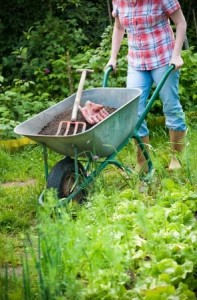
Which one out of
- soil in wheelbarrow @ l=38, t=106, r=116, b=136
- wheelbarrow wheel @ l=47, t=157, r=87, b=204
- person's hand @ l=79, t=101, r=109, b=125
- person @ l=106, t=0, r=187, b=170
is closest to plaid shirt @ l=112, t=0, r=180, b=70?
person @ l=106, t=0, r=187, b=170

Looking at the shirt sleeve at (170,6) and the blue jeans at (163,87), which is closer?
the shirt sleeve at (170,6)

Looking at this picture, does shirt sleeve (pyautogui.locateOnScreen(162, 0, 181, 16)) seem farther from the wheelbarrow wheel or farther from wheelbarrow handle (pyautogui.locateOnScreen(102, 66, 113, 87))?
the wheelbarrow wheel

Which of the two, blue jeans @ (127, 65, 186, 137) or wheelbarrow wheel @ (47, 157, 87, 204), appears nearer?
wheelbarrow wheel @ (47, 157, 87, 204)

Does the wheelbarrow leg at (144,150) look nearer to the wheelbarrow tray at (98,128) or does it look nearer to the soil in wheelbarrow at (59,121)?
the wheelbarrow tray at (98,128)

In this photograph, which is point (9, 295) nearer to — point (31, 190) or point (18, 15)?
point (31, 190)

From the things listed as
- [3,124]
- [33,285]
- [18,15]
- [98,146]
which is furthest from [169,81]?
[18,15]

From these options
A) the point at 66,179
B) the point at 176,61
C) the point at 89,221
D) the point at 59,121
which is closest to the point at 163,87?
the point at 176,61

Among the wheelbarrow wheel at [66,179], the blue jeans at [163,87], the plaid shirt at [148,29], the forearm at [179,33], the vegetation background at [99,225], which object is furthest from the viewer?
the blue jeans at [163,87]

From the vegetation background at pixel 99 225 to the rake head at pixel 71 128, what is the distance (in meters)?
0.33

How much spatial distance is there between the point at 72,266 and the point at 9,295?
13.9 inches

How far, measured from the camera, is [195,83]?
7637 millimetres

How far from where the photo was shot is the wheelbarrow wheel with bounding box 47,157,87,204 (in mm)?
4527

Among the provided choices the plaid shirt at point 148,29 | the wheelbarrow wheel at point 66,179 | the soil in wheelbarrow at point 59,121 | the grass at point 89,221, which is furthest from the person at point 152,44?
the wheelbarrow wheel at point 66,179

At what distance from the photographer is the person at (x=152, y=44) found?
5172 mm
